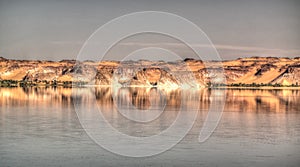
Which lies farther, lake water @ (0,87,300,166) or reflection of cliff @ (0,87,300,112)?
reflection of cliff @ (0,87,300,112)

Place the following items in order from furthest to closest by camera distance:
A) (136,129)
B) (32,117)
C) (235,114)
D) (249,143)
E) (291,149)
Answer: (235,114) < (32,117) < (136,129) < (249,143) < (291,149)

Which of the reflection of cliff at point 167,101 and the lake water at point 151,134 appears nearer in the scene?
the lake water at point 151,134

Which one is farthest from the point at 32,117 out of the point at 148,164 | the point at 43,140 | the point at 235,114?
the point at 148,164

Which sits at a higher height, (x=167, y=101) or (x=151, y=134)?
(x=167, y=101)

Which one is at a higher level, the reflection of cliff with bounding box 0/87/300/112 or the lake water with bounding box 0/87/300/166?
the reflection of cliff with bounding box 0/87/300/112

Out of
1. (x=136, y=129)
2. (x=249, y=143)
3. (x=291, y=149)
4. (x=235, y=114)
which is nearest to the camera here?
(x=291, y=149)

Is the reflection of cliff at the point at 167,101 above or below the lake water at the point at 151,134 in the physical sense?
above

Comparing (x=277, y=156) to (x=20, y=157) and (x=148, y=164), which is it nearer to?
(x=148, y=164)

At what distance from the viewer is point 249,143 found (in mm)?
27391

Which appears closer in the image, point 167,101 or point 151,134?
point 151,134

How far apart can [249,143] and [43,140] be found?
9798 mm

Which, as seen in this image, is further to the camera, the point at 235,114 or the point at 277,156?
the point at 235,114

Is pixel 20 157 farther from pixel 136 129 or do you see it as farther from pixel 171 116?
pixel 171 116

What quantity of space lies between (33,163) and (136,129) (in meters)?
11.5
